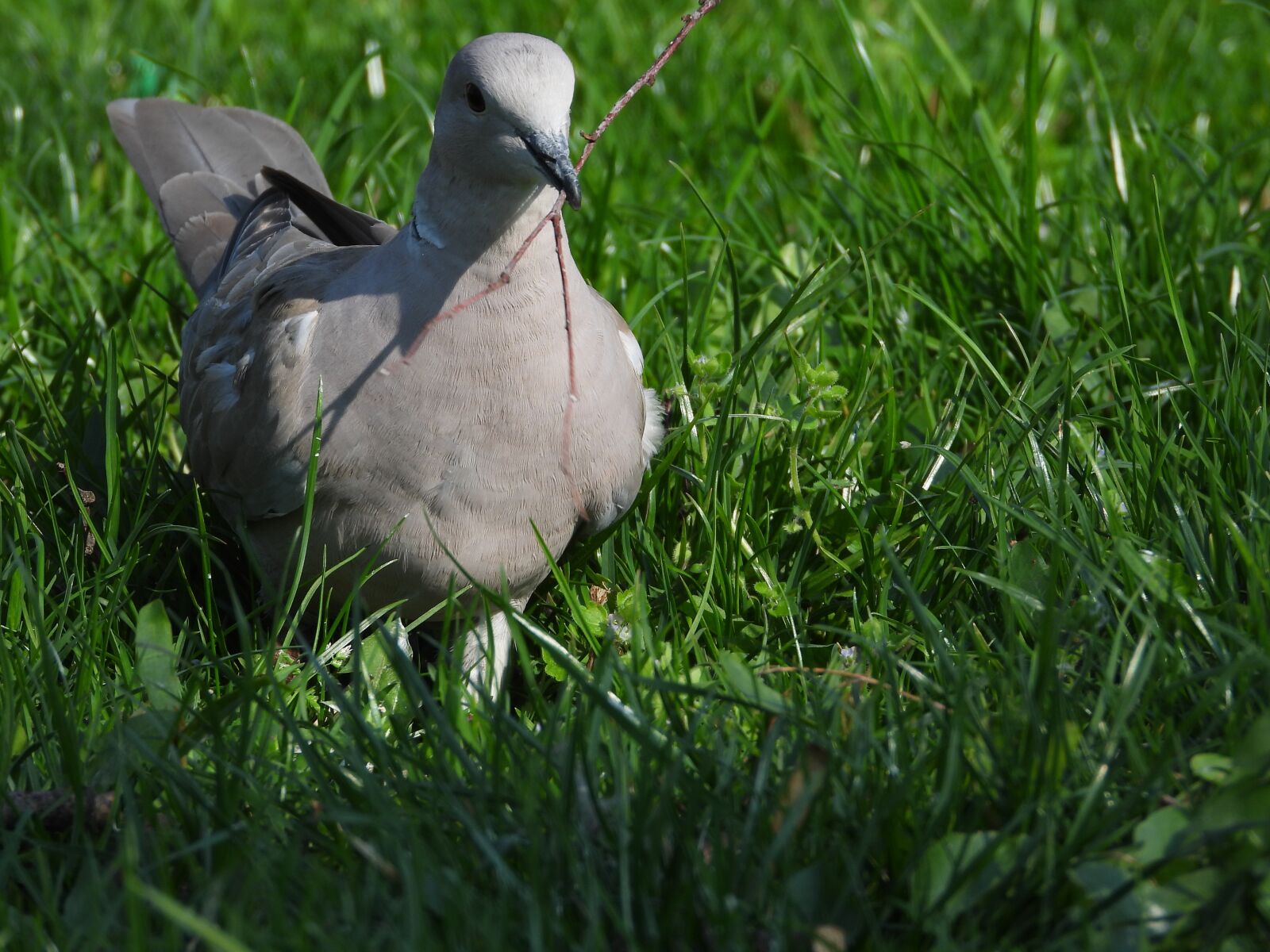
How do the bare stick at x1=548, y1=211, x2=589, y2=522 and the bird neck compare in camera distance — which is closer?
the bird neck

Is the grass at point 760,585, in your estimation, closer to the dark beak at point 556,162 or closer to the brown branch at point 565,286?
the brown branch at point 565,286

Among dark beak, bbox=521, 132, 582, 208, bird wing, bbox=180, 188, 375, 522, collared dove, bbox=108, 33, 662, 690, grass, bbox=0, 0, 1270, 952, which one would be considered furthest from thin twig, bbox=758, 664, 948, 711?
bird wing, bbox=180, 188, 375, 522

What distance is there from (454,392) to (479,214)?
35 centimetres

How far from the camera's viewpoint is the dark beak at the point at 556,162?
2369 millimetres

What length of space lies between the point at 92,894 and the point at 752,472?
170 centimetres

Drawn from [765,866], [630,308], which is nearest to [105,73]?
[630,308]

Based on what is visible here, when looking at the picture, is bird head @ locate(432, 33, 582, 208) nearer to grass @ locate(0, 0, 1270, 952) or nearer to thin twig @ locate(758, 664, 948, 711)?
grass @ locate(0, 0, 1270, 952)

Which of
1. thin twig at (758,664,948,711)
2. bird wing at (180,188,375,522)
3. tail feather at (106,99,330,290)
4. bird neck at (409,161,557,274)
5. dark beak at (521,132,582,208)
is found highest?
dark beak at (521,132,582,208)

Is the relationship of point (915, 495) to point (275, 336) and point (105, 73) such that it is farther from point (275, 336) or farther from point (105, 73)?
point (105, 73)

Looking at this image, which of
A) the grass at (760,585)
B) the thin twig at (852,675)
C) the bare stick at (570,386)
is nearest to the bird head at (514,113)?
the bare stick at (570,386)

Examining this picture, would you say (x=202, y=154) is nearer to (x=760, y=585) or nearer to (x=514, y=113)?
(x=514, y=113)

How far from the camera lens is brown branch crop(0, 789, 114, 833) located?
2.16m

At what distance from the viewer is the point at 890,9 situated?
247 inches

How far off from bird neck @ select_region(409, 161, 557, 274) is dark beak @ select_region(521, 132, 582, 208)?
6.5 inches
